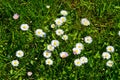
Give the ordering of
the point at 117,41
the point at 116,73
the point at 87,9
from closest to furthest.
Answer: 1. the point at 116,73
2. the point at 117,41
3. the point at 87,9

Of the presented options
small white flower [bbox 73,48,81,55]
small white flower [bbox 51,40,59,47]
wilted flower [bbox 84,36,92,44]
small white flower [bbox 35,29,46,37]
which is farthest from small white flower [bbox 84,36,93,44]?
small white flower [bbox 35,29,46,37]

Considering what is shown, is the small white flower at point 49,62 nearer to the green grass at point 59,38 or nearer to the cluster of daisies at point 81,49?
the green grass at point 59,38

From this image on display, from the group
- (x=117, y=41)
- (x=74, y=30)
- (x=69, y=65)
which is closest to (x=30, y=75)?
(x=69, y=65)

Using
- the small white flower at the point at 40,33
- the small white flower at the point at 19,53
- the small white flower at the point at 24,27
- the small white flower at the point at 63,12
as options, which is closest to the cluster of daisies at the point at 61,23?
the small white flower at the point at 63,12

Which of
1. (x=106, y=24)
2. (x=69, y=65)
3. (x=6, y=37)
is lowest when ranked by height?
(x=69, y=65)

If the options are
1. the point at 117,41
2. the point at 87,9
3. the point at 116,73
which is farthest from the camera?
the point at 87,9

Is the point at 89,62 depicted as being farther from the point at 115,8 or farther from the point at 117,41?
the point at 115,8

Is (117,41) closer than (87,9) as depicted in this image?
Yes

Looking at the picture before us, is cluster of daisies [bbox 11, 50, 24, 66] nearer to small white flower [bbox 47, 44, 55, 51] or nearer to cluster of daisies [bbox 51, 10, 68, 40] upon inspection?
small white flower [bbox 47, 44, 55, 51]
